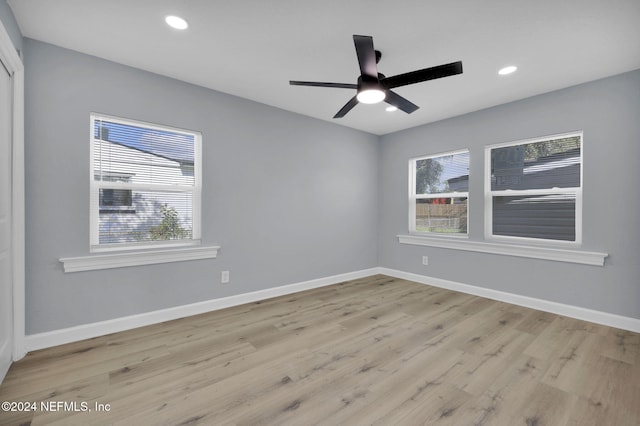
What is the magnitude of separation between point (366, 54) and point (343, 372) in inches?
88.5

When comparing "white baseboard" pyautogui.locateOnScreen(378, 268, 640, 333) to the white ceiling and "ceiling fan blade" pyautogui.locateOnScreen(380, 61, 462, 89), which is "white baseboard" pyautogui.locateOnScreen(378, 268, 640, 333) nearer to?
the white ceiling

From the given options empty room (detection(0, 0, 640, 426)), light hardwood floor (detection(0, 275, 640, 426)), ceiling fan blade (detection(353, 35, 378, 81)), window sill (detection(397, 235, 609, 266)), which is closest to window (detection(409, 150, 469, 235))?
empty room (detection(0, 0, 640, 426))

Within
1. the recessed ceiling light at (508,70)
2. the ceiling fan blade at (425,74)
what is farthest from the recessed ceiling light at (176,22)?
the recessed ceiling light at (508,70)

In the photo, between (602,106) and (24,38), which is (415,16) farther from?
(24,38)

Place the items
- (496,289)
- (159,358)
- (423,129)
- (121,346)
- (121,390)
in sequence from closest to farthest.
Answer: (121,390), (159,358), (121,346), (496,289), (423,129)

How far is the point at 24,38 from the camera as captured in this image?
2277mm

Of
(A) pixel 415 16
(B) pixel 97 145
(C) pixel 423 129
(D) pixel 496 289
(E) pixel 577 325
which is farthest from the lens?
(C) pixel 423 129

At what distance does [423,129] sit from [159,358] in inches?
177

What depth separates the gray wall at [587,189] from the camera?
2803 mm

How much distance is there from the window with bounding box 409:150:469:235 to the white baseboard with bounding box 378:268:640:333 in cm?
78

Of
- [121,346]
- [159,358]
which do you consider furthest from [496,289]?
[121,346]

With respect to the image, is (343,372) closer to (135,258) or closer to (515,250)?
(135,258)

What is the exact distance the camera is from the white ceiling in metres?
1.94

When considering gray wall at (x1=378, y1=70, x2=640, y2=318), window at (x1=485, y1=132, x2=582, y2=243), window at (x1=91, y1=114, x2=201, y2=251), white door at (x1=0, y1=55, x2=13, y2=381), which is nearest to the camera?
white door at (x1=0, y1=55, x2=13, y2=381)
